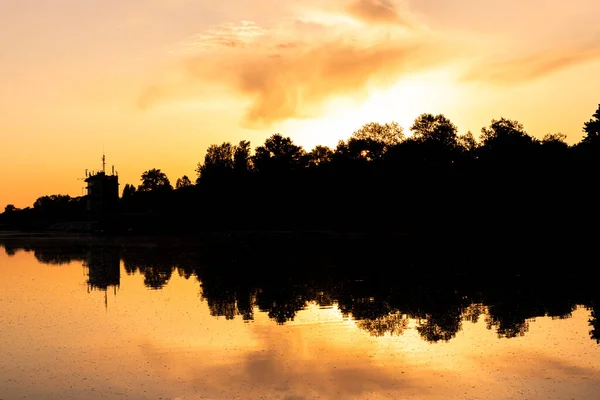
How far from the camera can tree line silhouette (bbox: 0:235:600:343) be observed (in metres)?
33.4

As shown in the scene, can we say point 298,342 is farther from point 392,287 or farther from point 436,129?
point 436,129

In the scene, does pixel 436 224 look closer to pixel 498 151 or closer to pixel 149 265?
pixel 498 151

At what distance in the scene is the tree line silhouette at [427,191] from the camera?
105 meters

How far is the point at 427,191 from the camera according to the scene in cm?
13725

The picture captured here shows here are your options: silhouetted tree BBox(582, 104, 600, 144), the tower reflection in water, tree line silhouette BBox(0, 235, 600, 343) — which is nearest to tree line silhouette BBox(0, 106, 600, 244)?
silhouetted tree BBox(582, 104, 600, 144)

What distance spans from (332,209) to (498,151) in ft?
158

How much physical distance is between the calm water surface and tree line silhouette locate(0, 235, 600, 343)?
0.23 meters

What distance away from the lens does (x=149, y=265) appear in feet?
222

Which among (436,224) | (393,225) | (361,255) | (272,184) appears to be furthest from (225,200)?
(361,255)

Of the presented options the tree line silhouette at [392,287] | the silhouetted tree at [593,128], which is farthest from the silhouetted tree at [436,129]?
the tree line silhouette at [392,287]

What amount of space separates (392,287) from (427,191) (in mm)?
95025

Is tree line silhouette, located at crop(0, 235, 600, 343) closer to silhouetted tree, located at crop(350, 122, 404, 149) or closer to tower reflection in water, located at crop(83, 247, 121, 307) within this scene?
tower reflection in water, located at crop(83, 247, 121, 307)

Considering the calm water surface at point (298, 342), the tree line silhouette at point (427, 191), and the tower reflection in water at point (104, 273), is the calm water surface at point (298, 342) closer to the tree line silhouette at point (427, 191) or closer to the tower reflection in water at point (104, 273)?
the tower reflection in water at point (104, 273)

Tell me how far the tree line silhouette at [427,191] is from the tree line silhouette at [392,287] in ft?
125
